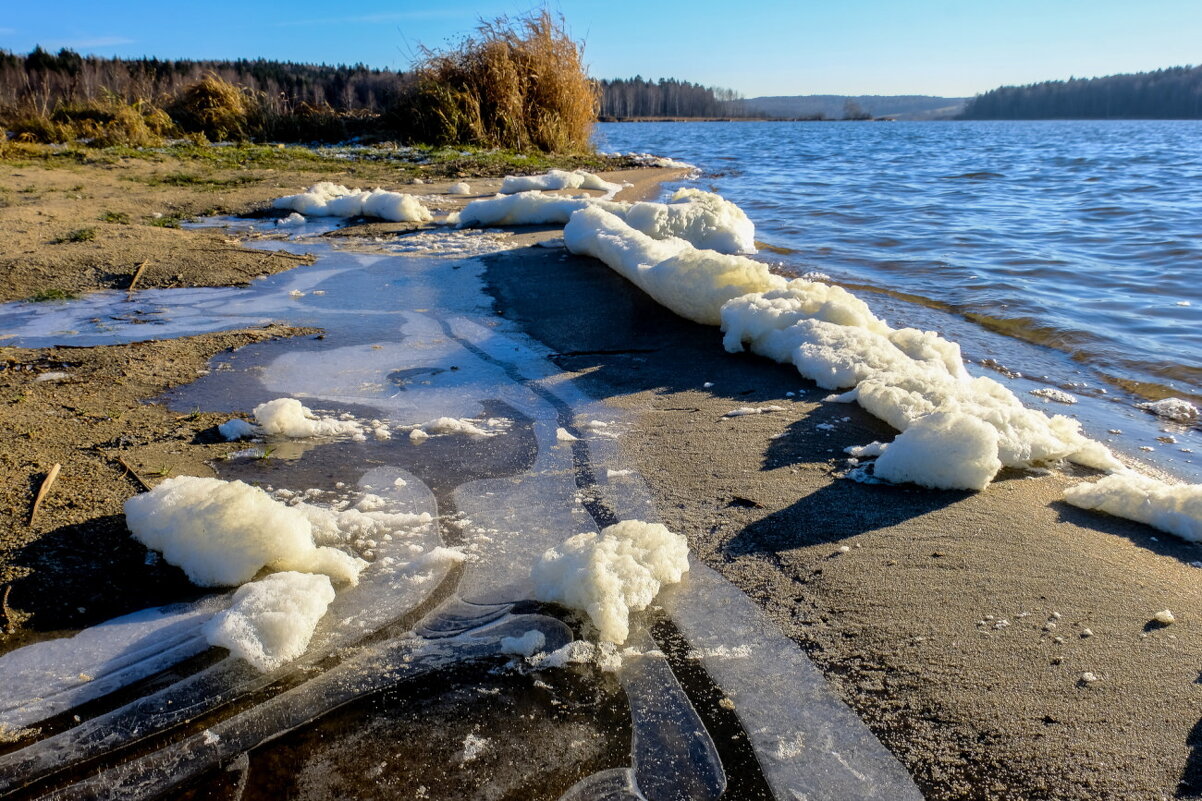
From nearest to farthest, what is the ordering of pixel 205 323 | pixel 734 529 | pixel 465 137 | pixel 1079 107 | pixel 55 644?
pixel 55 644 → pixel 734 529 → pixel 205 323 → pixel 465 137 → pixel 1079 107

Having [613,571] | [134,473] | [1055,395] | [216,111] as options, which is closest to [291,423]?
[134,473]

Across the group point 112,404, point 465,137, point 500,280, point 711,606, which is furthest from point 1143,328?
point 465,137

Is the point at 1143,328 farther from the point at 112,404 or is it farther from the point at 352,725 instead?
the point at 112,404

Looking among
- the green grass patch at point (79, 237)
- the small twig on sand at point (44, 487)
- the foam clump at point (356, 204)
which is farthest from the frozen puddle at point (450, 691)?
the foam clump at point (356, 204)

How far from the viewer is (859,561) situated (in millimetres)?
1858

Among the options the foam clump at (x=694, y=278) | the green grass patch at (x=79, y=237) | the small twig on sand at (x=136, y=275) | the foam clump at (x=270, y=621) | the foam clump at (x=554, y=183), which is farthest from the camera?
the foam clump at (x=554, y=183)

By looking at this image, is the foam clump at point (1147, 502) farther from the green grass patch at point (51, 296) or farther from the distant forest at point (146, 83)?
the distant forest at point (146, 83)

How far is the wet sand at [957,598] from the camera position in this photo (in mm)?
1337

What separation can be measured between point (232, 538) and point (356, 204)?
5475 millimetres

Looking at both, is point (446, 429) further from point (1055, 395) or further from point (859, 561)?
point (1055, 395)

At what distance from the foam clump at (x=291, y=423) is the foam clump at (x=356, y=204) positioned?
415 centimetres

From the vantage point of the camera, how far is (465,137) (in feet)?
39.4

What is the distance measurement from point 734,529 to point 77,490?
1738 millimetres

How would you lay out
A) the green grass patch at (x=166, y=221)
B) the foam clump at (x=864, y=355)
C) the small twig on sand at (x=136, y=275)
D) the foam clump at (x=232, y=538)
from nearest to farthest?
the foam clump at (x=232, y=538)
the foam clump at (x=864, y=355)
the small twig on sand at (x=136, y=275)
the green grass patch at (x=166, y=221)
